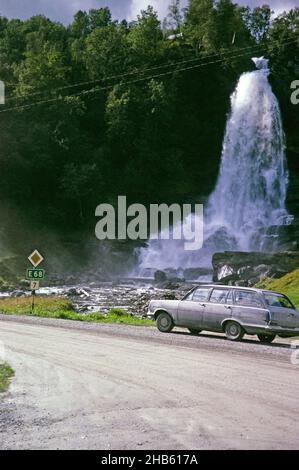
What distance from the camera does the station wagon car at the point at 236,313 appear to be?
56.5 feet

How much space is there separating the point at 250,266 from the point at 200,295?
28892mm

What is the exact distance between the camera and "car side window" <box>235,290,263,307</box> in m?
17.6

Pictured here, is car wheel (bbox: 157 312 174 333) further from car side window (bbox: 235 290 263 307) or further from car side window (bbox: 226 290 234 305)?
car side window (bbox: 235 290 263 307)

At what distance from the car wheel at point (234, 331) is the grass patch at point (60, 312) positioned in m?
5.92

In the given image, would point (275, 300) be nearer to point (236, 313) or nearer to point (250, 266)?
point (236, 313)

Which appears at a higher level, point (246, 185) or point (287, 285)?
point (246, 185)

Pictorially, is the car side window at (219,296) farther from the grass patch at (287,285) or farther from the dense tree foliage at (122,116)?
the dense tree foliage at (122,116)

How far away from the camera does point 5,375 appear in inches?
430

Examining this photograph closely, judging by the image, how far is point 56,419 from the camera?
296 inches

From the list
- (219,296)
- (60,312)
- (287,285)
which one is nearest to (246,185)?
(287,285)

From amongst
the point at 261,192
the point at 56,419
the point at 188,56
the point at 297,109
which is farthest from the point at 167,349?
the point at 188,56

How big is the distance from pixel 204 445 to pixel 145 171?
64866 mm

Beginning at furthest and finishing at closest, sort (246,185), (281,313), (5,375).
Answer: (246,185)
(281,313)
(5,375)
